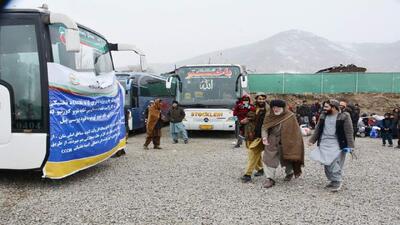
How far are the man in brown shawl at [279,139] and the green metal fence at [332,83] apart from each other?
22.2 meters

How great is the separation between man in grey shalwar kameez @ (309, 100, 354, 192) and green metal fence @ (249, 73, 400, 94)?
22249 mm

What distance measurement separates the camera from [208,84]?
15172 millimetres

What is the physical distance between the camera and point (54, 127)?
6.38 m

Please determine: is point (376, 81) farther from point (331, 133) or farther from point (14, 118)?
point (14, 118)

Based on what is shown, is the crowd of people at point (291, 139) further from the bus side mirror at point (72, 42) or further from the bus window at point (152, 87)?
the bus window at point (152, 87)

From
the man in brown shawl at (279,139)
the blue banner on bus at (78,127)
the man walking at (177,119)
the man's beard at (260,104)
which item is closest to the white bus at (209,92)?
the man walking at (177,119)

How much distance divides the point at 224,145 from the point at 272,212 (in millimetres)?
7892

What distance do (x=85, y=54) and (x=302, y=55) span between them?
92.3 m

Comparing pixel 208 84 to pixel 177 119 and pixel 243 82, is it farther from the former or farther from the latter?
pixel 177 119

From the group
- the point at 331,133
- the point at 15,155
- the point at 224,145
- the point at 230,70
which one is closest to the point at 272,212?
the point at 331,133

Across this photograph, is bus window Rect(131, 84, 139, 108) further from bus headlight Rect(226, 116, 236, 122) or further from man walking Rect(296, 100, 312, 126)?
man walking Rect(296, 100, 312, 126)

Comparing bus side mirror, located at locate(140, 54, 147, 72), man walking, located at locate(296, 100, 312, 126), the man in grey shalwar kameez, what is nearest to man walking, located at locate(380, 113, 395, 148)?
man walking, located at locate(296, 100, 312, 126)

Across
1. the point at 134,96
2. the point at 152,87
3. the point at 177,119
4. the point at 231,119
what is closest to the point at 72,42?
the point at 177,119

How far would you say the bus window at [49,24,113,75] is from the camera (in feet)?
21.9
